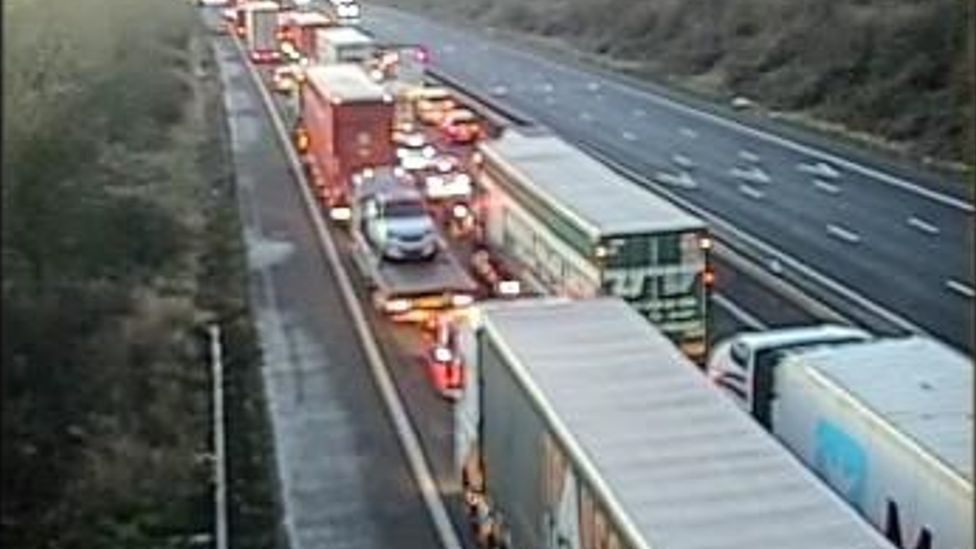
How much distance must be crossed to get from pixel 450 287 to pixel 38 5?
1351 centimetres

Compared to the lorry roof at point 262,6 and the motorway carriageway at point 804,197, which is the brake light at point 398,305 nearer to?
the motorway carriageway at point 804,197

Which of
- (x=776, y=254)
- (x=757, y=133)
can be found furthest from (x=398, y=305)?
(x=757, y=133)

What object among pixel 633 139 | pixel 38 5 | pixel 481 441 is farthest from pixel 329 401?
pixel 633 139

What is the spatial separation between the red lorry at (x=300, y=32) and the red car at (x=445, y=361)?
34.7 meters

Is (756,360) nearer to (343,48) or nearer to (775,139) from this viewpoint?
(775,139)

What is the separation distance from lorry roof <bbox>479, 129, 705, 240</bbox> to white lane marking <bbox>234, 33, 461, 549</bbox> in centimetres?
338

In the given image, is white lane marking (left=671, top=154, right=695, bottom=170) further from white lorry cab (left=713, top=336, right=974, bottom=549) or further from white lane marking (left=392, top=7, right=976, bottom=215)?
white lorry cab (left=713, top=336, right=974, bottom=549)

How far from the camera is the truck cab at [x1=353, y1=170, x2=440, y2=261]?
30078 mm

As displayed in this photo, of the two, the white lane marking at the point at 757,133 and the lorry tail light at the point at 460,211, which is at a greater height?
the lorry tail light at the point at 460,211

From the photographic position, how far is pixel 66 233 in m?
24.7

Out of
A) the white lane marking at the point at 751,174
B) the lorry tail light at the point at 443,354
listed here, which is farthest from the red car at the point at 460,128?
the lorry tail light at the point at 443,354

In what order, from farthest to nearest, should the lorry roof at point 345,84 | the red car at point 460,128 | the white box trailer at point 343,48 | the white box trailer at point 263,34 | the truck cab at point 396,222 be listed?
1. the white box trailer at point 263,34
2. the white box trailer at point 343,48
3. the red car at point 460,128
4. the lorry roof at point 345,84
5. the truck cab at point 396,222

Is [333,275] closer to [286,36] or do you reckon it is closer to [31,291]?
[31,291]

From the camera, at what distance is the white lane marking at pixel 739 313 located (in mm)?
28031
